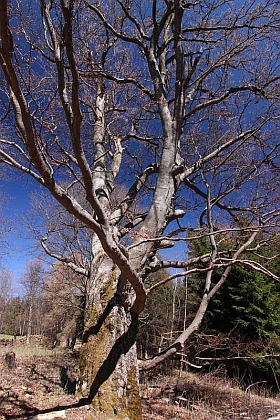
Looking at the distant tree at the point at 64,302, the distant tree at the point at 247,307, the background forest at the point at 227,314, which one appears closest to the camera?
the background forest at the point at 227,314

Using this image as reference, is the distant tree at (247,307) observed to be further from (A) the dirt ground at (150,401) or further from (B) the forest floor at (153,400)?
(A) the dirt ground at (150,401)

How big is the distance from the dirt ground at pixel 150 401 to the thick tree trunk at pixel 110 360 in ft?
0.60

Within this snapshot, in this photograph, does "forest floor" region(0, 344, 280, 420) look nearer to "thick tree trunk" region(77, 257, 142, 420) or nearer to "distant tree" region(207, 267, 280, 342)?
"thick tree trunk" region(77, 257, 142, 420)

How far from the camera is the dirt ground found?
2.93 meters

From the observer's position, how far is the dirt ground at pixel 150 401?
293cm

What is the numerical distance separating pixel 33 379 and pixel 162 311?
5.66 metres

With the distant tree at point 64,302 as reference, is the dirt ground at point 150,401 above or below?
below

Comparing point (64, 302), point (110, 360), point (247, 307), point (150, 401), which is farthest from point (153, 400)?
point (64, 302)

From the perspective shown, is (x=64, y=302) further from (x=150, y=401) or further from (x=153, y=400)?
(x=150, y=401)

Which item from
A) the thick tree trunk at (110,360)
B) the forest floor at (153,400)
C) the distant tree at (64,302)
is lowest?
the forest floor at (153,400)

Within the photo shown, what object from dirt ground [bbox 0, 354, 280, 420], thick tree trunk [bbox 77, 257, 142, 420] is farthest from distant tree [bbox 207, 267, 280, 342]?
thick tree trunk [bbox 77, 257, 142, 420]

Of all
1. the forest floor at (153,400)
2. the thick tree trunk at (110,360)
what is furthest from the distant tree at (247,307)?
the thick tree trunk at (110,360)

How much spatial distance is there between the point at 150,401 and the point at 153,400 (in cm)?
17

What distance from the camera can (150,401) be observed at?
16.9 ft
